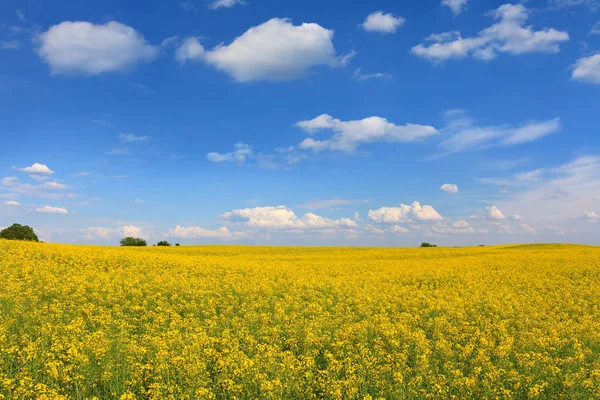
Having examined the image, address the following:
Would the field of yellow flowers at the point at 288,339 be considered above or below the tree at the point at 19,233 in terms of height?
below

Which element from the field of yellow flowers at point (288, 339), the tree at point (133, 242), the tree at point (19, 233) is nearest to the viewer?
the field of yellow flowers at point (288, 339)

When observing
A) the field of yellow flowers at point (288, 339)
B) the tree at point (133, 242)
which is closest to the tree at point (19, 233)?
the tree at point (133, 242)

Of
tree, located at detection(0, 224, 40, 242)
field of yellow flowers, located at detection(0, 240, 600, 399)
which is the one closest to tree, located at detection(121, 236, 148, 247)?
tree, located at detection(0, 224, 40, 242)

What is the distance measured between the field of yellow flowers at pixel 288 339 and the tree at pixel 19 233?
4863cm

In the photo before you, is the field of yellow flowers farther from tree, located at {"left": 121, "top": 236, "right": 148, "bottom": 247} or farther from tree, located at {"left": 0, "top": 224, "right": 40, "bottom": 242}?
tree, located at {"left": 121, "top": 236, "right": 148, "bottom": 247}

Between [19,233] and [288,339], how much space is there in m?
68.8

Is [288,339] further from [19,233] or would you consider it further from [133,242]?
[133,242]

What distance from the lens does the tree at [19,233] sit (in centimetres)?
6212

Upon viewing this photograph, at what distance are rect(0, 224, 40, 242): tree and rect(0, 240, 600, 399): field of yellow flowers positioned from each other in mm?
48626

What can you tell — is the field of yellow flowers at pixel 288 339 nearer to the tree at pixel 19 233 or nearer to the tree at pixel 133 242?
the tree at pixel 19 233

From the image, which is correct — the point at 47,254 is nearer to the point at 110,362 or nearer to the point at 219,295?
the point at 219,295

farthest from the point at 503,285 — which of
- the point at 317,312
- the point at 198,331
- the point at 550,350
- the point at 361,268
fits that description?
the point at 198,331

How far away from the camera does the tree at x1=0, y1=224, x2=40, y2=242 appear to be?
204 feet

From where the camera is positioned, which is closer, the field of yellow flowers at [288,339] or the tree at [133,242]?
the field of yellow flowers at [288,339]
